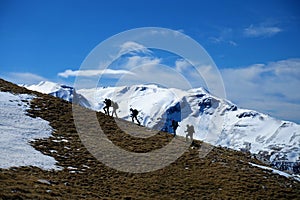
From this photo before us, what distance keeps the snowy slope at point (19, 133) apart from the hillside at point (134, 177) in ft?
3.57

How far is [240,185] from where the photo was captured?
37.7 metres

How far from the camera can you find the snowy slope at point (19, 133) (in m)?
34.6

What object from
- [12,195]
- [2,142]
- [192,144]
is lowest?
[12,195]

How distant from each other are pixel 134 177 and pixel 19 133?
1463cm

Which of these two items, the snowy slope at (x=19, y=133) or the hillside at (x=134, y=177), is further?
the snowy slope at (x=19, y=133)

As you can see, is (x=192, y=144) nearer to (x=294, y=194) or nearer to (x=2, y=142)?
(x=294, y=194)

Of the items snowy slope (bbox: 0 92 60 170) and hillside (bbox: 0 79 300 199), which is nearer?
hillside (bbox: 0 79 300 199)

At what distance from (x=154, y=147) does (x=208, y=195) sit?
1366 cm

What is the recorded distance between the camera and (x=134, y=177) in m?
37.4

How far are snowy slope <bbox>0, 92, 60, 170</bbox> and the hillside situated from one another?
1.09m

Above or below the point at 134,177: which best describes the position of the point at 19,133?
above

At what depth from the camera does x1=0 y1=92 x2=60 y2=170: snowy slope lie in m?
34.6

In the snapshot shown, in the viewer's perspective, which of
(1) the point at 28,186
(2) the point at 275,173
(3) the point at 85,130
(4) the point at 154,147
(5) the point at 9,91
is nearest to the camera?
(1) the point at 28,186

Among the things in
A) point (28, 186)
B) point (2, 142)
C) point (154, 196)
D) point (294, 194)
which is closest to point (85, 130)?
point (2, 142)
